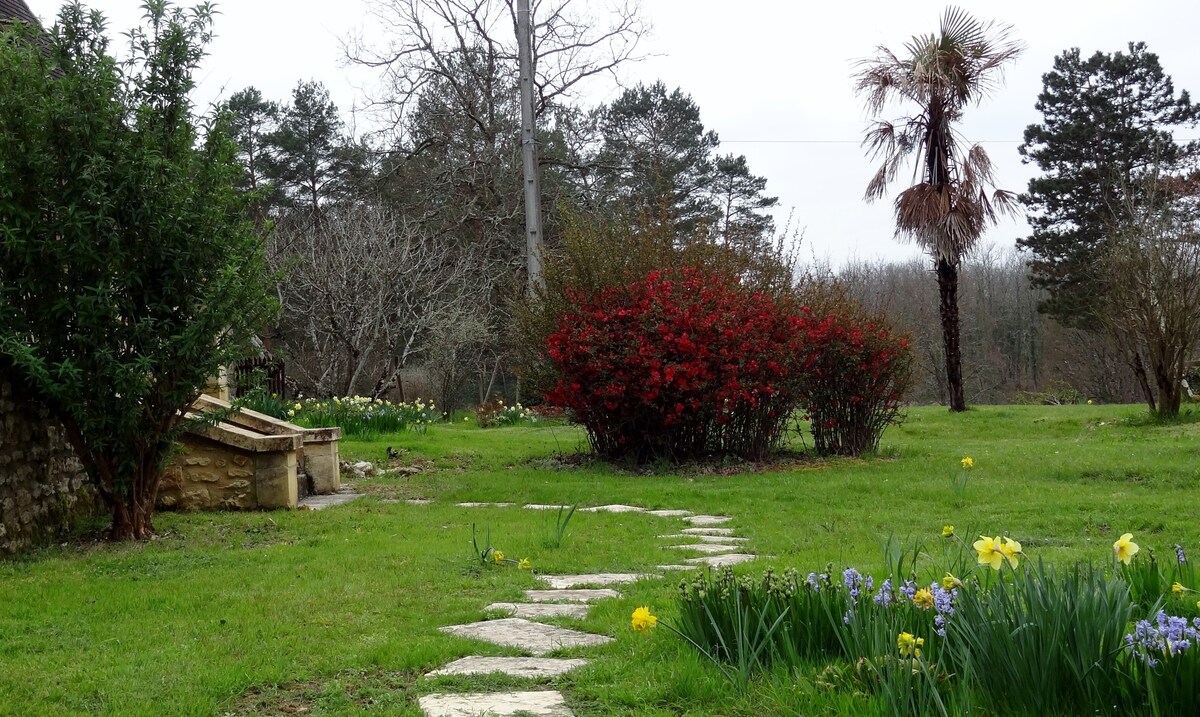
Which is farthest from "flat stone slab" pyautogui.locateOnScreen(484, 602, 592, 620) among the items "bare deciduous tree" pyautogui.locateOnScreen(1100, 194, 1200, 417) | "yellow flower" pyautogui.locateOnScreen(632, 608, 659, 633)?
"bare deciduous tree" pyautogui.locateOnScreen(1100, 194, 1200, 417)

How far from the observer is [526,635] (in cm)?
383

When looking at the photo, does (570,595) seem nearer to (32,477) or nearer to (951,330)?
(32,477)

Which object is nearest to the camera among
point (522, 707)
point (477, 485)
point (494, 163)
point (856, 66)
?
point (522, 707)

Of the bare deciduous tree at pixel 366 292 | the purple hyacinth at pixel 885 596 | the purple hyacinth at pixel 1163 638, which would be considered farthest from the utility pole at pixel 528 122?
the purple hyacinth at pixel 1163 638

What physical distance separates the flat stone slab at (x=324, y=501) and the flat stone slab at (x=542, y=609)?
3842 millimetres

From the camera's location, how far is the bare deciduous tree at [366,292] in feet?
65.8

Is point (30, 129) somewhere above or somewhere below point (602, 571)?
above

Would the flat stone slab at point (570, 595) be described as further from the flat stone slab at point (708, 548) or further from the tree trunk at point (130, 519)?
the tree trunk at point (130, 519)

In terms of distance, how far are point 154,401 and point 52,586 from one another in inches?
65.8

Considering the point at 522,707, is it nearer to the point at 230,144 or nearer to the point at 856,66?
the point at 230,144

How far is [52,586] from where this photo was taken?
4922mm

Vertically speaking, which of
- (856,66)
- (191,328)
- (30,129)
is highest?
(856,66)

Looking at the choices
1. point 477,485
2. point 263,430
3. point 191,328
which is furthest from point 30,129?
point 477,485

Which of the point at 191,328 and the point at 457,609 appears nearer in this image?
the point at 457,609
